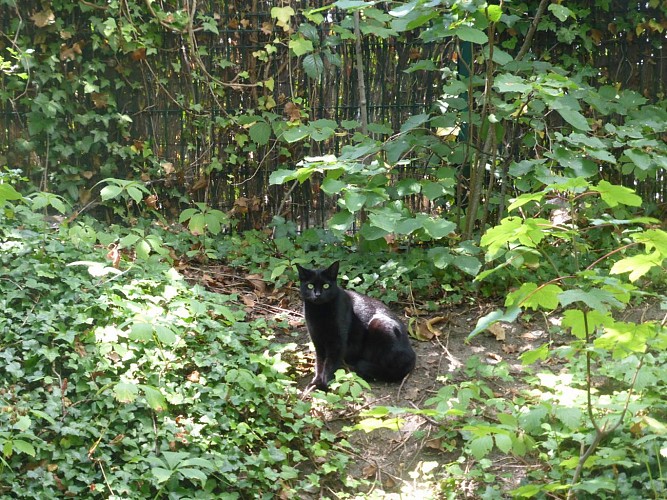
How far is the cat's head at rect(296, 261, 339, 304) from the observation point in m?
4.88

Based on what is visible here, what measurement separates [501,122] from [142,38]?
3599 millimetres

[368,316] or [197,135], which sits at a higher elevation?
[197,135]

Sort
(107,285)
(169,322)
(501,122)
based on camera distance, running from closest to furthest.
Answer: (169,322) < (107,285) < (501,122)

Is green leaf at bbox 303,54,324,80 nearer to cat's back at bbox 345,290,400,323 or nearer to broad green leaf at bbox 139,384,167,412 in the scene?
cat's back at bbox 345,290,400,323

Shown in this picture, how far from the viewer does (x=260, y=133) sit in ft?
22.9

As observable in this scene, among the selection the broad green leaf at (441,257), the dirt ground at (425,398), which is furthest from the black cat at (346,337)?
the broad green leaf at (441,257)

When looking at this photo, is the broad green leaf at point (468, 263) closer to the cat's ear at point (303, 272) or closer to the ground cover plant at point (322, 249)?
the ground cover plant at point (322, 249)

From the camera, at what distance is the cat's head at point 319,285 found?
4.88 meters

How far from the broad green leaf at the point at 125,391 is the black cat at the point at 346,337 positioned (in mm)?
1415

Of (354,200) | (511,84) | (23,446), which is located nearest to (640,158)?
(511,84)

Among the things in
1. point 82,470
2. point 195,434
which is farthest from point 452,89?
point 82,470

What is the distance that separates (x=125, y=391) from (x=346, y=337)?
1707 millimetres

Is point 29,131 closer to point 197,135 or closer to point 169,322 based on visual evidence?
point 197,135

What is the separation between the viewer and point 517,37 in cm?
704
